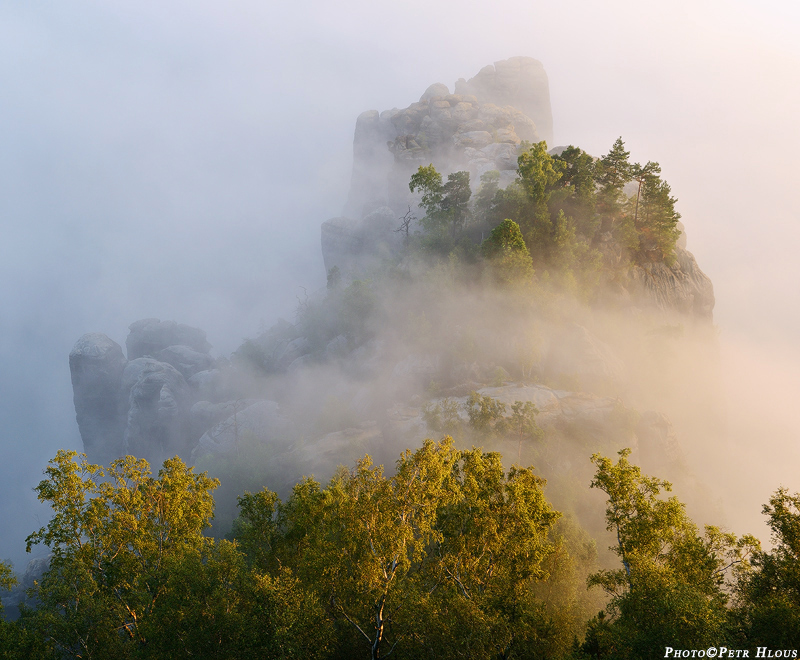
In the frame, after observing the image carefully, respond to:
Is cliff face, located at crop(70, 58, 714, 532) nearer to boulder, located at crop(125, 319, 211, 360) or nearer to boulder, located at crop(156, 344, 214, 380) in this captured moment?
boulder, located at crop(156, 344, 214, 380)

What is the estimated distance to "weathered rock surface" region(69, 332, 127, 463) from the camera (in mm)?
102438

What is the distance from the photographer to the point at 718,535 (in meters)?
20.1

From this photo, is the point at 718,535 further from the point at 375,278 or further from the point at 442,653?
the point at 375,278

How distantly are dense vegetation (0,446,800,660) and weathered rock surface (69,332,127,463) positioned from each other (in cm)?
9376

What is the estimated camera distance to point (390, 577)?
18.1 m

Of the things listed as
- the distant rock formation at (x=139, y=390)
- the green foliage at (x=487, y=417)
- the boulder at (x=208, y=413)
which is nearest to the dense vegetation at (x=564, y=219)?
the green foliage at (x=487, y=417)

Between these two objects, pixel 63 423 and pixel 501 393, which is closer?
pixel 501 393

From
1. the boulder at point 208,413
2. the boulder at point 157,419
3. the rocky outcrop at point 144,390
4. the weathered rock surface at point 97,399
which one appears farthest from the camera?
the weathered rock surface at point 97,399

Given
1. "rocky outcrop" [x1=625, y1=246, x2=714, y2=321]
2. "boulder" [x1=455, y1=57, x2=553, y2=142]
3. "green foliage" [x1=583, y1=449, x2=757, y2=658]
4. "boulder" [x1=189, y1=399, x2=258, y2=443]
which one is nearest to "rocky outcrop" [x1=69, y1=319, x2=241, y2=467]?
"boulder" [x1=189, y1=399, x2=258, y2=443]

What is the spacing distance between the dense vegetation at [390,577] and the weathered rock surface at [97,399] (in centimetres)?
9376

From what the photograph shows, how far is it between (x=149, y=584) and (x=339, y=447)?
123 ft

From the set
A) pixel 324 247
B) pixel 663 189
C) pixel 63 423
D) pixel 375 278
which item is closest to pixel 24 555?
pixel 63 423

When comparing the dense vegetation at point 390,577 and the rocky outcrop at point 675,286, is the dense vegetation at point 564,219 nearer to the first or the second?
the rocky outcrop at point 675,286

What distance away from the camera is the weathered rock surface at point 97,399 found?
102m
